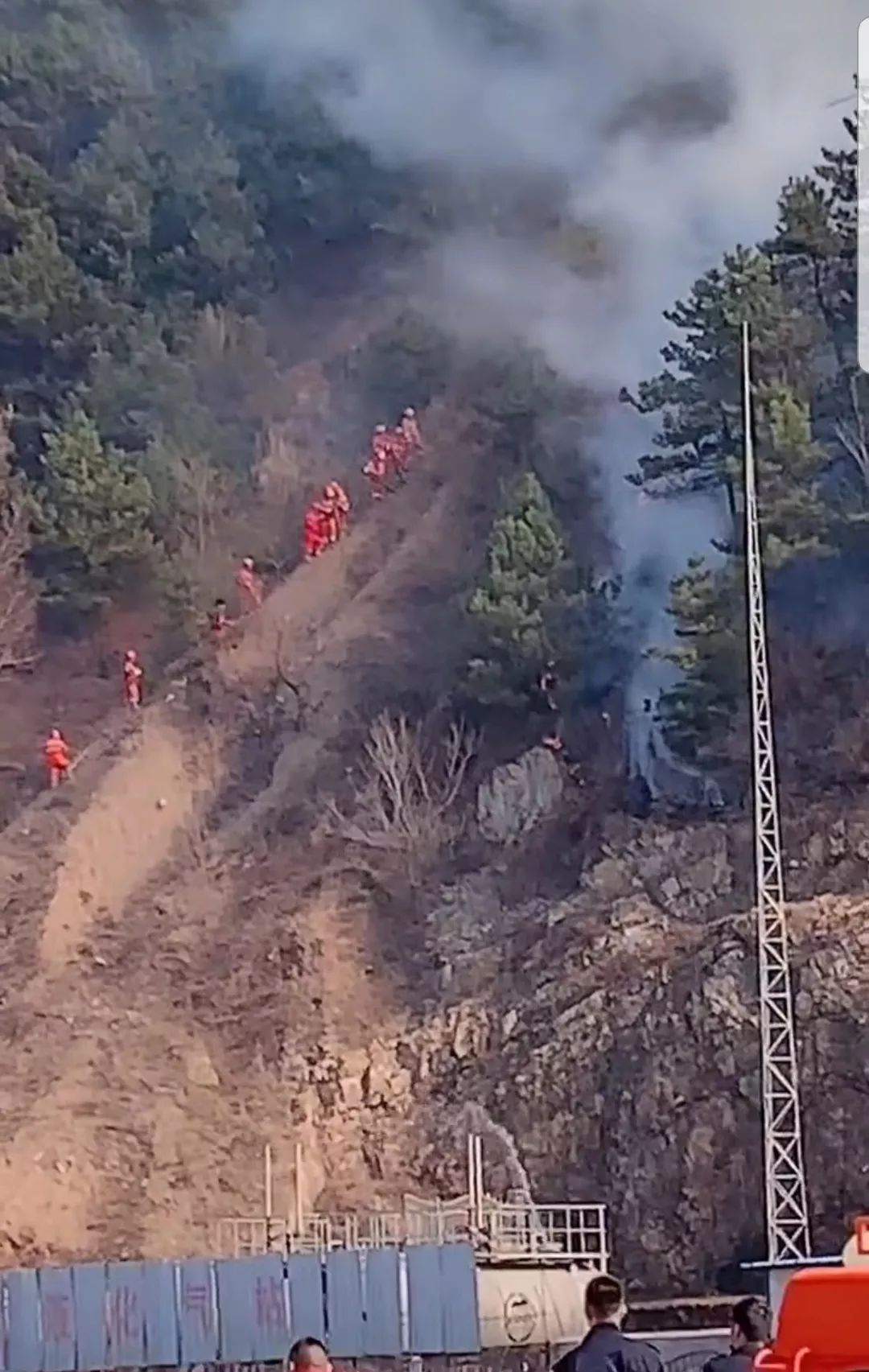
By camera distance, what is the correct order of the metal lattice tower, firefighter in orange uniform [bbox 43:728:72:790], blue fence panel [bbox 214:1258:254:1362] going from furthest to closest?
firefighter in orange uniform [bbox 43:728:72:790] → the metal lattice tower → blue fence panel [bbox 214:1258:254:1362]

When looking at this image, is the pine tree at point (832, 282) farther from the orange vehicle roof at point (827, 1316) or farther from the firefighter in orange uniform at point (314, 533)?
the orange vehicle roof at point (827, 1316)

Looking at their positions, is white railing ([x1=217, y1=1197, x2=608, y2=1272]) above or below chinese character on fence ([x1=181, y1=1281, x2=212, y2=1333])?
above

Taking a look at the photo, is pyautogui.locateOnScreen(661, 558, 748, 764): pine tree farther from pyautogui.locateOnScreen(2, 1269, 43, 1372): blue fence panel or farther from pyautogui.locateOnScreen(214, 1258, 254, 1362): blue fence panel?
pyautogui.locateOnScreen(2, 1269, 43, 1372): blue fence panel

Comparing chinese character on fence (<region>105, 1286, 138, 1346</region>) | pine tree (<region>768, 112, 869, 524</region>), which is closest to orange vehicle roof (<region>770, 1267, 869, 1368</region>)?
chinese character on fence (<region>105, 1286, 138, 1346</region>)

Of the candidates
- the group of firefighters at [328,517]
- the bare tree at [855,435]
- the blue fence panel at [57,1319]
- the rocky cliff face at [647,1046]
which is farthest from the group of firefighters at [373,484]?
the blue fence panel at [57,1319]

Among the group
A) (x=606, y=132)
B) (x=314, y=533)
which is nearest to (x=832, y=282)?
(x=606, y=132)
